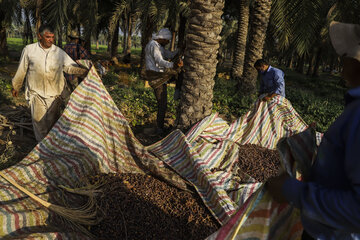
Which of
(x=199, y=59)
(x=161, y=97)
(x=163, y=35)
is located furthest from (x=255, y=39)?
(x=199, y=59)

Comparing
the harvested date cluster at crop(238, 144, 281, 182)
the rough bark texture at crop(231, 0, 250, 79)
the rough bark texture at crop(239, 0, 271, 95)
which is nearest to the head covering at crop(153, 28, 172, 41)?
the harvested date cluster at crop(238, 144, 281, 182)

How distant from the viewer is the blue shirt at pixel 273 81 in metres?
5.57

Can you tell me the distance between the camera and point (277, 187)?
1.41 m

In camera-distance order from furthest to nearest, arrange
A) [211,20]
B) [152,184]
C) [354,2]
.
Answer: [354,2], [211,20], [152,184]

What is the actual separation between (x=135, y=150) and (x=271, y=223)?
256 cm

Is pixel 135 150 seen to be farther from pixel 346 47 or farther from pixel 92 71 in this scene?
pixel 346 47

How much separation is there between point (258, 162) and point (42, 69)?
355 cm

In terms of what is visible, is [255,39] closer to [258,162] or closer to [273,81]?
[273,81]

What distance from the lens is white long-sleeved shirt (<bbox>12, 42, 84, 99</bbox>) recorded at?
13.8 feet

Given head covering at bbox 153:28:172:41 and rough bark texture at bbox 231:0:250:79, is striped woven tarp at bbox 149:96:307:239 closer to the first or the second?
head covering at bbox 153:28:172:41

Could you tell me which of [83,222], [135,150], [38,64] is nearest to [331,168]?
[83,222]

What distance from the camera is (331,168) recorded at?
1.25 metres

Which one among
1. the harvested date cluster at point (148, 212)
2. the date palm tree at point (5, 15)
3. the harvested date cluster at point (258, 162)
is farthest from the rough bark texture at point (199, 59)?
the date palm tree at point (5, 15)

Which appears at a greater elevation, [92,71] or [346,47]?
[346,47]
